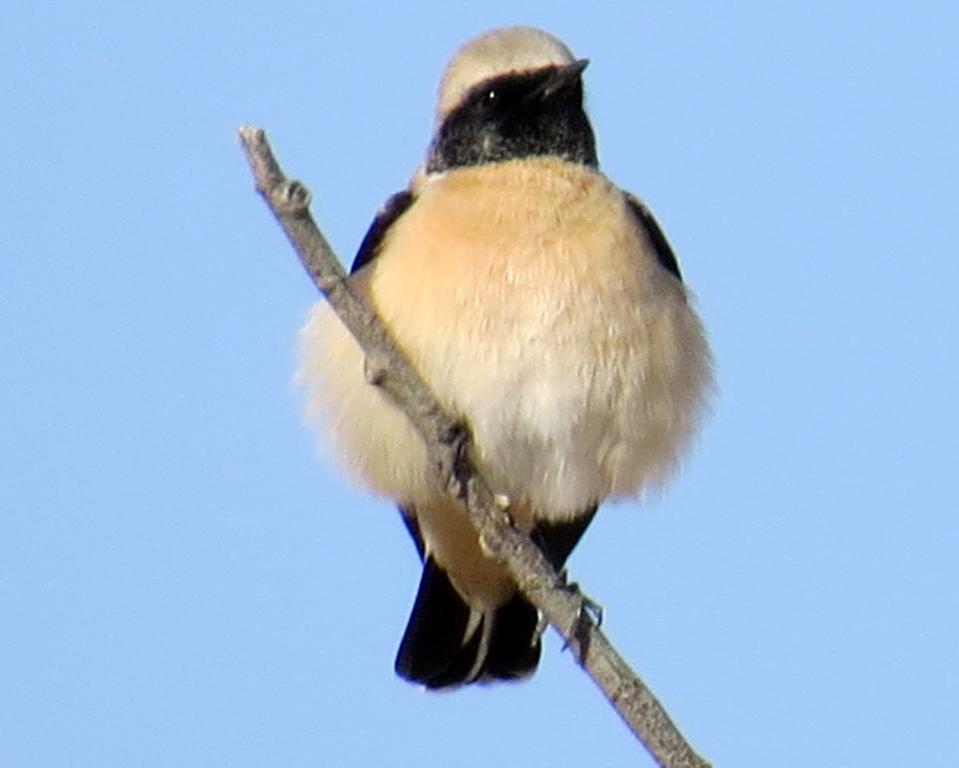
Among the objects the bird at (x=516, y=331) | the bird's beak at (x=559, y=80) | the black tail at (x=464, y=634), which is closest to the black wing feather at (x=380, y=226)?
the bird at (x=516, y=331)

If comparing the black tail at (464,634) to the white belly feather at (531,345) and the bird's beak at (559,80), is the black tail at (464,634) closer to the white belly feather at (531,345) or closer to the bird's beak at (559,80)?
the white belly feather at (531,345)

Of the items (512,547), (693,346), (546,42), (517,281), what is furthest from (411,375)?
(546,42)

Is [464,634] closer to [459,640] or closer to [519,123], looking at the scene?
[459,640]

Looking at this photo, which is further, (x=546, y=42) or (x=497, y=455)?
(x=546, y=42)

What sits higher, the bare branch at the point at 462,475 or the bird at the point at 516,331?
the bird at the point at 516,331

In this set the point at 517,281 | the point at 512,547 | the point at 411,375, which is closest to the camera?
the point at 411,375

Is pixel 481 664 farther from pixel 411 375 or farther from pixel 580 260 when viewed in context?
pixel 411 375
